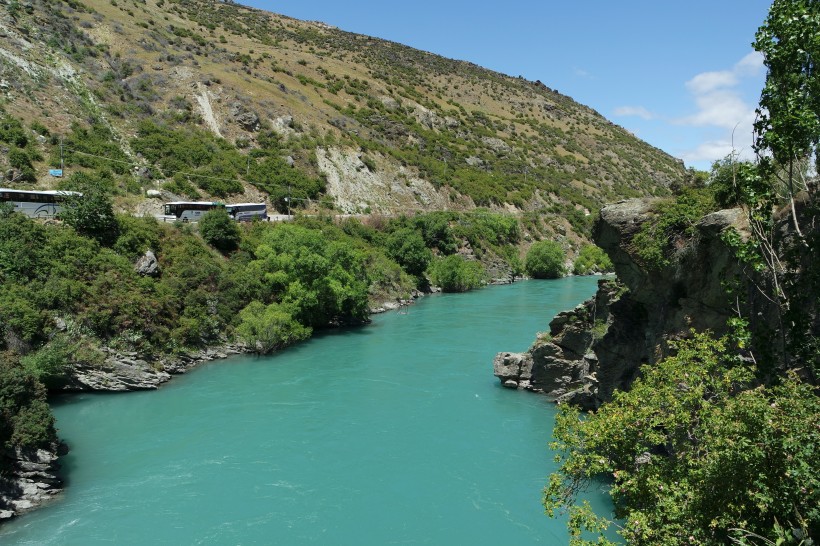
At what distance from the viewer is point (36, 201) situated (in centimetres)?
3794

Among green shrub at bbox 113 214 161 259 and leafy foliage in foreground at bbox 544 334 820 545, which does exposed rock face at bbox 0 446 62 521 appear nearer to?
leafy foliage in foreground at bbox 544 334 820 545

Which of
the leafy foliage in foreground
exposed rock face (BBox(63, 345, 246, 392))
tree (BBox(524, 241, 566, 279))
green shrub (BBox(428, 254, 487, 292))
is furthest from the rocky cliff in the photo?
tree (BBox(524, 241, 566, 279))

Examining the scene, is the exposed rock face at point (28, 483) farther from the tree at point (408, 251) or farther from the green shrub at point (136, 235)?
the tree at point (408, 251)

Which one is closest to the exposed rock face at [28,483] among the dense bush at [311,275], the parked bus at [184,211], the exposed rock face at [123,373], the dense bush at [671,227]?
the exposed rock face at [123,373]

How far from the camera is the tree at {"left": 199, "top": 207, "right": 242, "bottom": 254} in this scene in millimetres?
44562

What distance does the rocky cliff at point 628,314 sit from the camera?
1689cm

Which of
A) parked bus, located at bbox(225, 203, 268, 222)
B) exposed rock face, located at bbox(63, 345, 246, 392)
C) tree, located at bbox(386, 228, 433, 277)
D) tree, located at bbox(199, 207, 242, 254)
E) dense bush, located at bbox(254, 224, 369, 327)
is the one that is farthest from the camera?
tree, located at bbox(386, 228, 433, 277)

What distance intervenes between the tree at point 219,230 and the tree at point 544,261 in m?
45.5

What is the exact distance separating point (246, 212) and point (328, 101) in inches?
1748

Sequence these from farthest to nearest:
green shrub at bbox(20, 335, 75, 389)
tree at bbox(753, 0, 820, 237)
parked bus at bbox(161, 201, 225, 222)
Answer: parked bus at bbox(161, 201, 225, 222) < green shrub at bbox(20, 335, 75, 389) < tree at bbox(753, 0, 820, 237)

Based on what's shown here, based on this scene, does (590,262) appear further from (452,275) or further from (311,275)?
(311,275)

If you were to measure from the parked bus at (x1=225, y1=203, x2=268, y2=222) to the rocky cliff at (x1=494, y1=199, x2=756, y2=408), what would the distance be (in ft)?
99.5

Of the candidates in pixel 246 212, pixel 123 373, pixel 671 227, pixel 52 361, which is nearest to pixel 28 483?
pixel 52 361

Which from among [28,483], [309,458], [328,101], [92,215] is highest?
[328,101]
